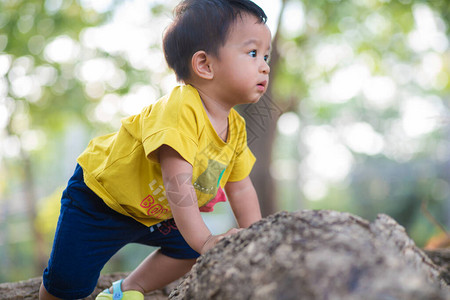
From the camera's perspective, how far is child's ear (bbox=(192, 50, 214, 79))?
4.74ft

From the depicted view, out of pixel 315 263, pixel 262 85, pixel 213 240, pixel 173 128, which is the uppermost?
pixel 262 85

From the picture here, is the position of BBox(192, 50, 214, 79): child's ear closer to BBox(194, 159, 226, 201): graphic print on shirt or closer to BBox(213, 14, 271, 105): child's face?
BBox(213, 14, 271, 105): child's face

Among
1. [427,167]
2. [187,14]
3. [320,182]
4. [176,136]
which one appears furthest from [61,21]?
[320,182]

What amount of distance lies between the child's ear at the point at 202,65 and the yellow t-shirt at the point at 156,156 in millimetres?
65

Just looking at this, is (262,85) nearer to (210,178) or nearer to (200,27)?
(200,27)

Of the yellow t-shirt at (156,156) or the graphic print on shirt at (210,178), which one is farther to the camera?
the graphic print on shirt at (210,178)

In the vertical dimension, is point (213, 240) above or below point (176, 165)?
below

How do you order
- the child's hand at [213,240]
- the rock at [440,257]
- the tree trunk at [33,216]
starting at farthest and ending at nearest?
the tree trunk at [33,216]
the rock at [440,257]
the child's hand at [213,240]

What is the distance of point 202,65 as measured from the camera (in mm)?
1455

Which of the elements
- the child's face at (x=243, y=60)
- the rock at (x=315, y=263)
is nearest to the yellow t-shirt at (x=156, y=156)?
the child's face at (x=243, y=60)

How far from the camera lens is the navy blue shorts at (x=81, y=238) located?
5.27 feet

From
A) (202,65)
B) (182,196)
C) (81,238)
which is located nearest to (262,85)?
(202,65)

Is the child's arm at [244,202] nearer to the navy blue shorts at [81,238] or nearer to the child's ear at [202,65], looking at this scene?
the navy blue shorts at [81,238]

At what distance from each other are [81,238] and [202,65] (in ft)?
2.71
